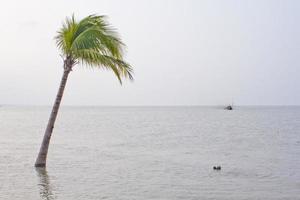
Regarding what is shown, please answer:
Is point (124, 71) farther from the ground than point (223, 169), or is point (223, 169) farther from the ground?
point (124, 71)

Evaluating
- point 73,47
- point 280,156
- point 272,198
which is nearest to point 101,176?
point 73,47

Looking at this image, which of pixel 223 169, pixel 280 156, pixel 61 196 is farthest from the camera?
pixel 280 156

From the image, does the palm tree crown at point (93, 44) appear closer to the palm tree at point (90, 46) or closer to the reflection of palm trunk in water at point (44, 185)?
the palm tree at point (90, 46)

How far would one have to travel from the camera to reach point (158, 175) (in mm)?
22594

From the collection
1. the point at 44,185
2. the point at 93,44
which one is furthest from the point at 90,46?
the point at 44,185

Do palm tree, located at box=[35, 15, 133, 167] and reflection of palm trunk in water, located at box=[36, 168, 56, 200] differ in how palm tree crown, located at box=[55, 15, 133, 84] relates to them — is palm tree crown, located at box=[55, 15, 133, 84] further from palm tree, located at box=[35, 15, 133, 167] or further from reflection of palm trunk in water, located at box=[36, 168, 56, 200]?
reflection of palm trunk in water, located at box=[36, 168, 56, 200]

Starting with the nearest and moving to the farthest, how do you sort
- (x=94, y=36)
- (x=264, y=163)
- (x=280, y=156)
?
1. (x=94, y=36)
2. (x=264, y=163)
3. (x=280, y=156)

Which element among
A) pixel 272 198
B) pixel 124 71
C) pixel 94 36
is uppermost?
pixel 94 36

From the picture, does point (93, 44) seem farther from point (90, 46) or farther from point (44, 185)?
point (44, 185)

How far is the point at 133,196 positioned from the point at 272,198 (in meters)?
4.81

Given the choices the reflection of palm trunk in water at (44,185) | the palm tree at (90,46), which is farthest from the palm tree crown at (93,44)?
the reflection of palm trunk in water at (44,185)

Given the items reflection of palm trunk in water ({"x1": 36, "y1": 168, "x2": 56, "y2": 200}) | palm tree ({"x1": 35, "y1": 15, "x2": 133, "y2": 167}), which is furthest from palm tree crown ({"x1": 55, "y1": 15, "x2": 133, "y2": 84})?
reflection of palm trunk in water ({"x1": 36, "y1": 168, "x2": 56, "y2": 200})

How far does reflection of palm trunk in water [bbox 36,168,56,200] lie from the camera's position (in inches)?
665

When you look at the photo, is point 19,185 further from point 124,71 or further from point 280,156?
point 280,156
